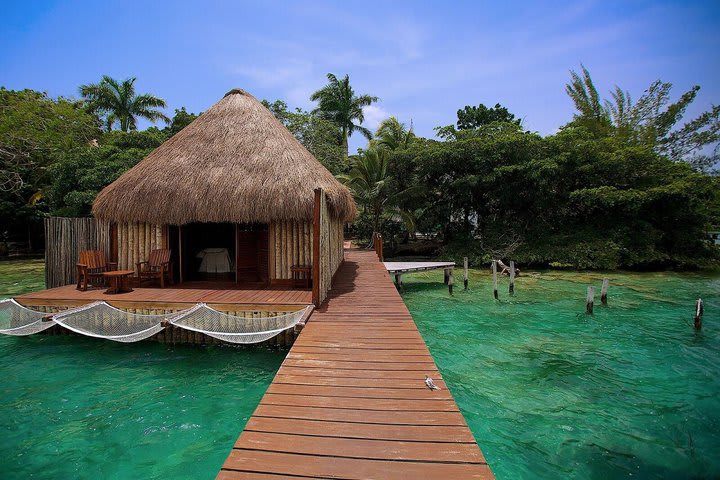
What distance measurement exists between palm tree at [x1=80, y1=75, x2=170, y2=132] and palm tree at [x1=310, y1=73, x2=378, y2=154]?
42.0 ft

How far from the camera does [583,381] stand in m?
6.02

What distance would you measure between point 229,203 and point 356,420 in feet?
19.0

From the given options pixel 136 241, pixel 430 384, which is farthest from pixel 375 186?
pixel 430 384

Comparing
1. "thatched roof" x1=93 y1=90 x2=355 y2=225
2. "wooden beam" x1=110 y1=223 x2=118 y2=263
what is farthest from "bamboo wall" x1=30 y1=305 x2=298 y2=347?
"thatched roof" x1=93 y1=90 x2=355 y2=225

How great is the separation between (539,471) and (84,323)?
24.1ft

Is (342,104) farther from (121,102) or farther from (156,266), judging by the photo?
(156,266)

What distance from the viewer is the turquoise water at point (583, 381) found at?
4.16 m

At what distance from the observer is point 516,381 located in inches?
234

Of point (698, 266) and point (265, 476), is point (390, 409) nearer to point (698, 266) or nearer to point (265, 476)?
point (265, 476)

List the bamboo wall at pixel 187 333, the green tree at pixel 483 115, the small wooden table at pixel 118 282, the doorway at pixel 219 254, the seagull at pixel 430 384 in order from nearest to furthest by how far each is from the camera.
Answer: the seagull at pixel 430 384, the bamboo wall at pixel 187 333, the small wooden table at pixel 118 282, the doorway at pixel 219 254, the green tree at pixel 483 115

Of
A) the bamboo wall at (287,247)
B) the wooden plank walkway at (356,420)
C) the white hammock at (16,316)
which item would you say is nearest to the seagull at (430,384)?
the wooden plank walkway at (356,420)

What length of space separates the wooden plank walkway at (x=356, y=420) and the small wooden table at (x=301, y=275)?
2.99 metres

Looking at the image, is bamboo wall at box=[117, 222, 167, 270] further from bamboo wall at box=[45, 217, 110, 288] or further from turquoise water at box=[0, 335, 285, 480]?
turquoise water at box=[0, 335, 285, 480]

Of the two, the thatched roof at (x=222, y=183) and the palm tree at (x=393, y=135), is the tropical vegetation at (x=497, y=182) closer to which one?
the palm tree at (x=393, y=135)
